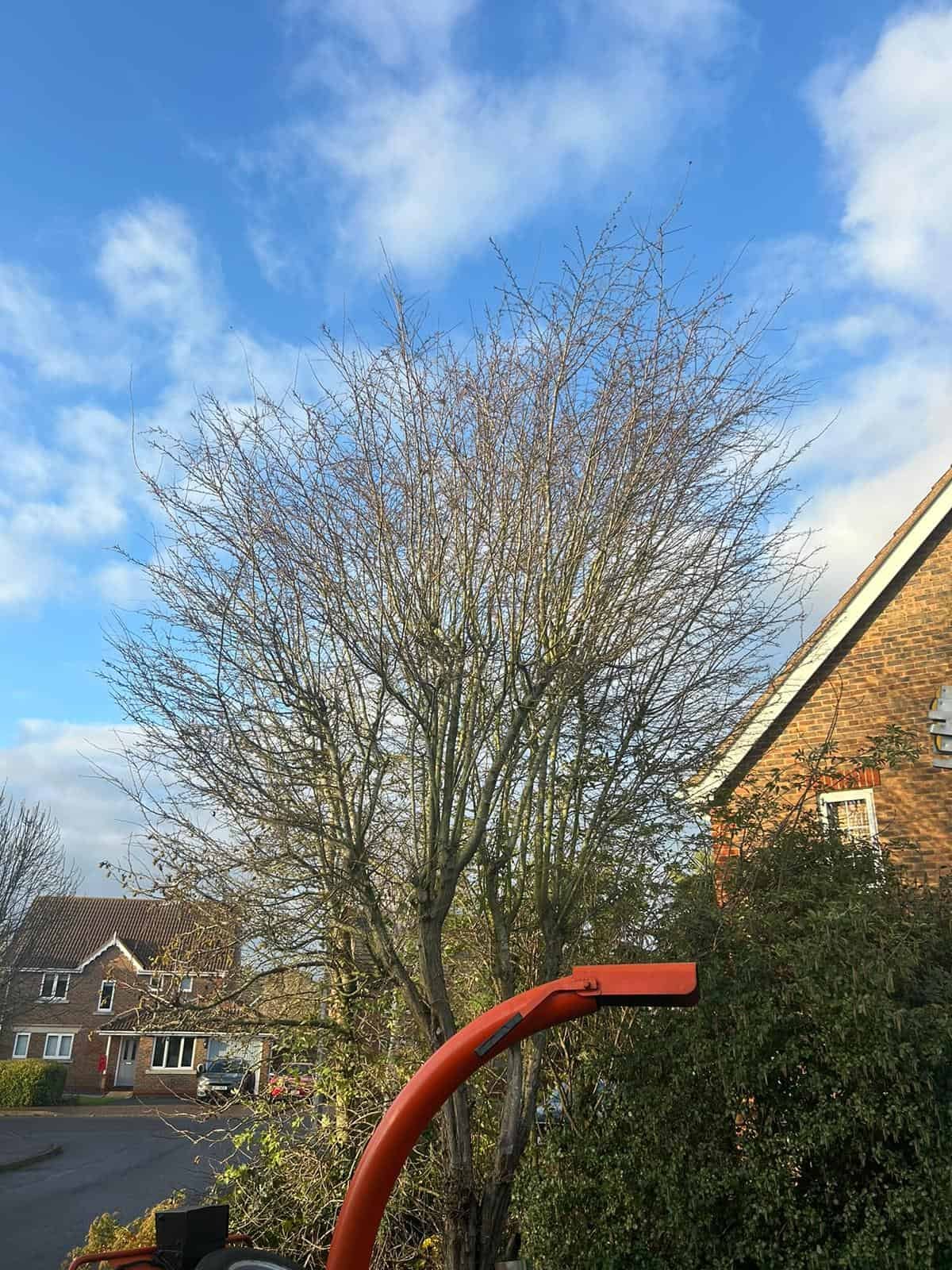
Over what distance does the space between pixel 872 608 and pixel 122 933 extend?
1826 inches

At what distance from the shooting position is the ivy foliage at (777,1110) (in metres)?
6.24

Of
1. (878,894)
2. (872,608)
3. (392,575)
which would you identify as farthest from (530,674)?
(872,608)

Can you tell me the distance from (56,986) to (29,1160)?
1060 inches

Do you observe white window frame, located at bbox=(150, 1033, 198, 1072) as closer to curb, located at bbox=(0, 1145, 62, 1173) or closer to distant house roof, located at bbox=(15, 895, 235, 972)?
distant house roof, located at bbox=(15, 895, 235, 972)

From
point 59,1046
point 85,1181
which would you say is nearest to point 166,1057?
point 59,1046

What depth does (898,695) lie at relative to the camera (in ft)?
36.6

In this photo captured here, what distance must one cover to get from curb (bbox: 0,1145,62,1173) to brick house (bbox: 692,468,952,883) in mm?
18318

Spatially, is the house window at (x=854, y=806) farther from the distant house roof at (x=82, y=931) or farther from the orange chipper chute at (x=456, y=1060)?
the distant house roof at (x=82, y=931)

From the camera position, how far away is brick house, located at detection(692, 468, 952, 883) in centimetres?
1059

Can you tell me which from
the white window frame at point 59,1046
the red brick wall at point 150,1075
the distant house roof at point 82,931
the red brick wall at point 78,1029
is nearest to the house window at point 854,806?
the distant house roof at point 82,931

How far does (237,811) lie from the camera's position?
23.0 feet

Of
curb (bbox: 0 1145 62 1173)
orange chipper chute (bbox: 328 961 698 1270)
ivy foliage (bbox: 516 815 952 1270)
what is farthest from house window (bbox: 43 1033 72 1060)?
orange chipper chute (bbox: 328 961 698 1270)

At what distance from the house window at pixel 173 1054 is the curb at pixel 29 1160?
70.5 feet

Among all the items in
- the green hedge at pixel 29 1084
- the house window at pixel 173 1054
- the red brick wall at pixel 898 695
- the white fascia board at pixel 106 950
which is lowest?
the green hedge at pixel 29 1084
